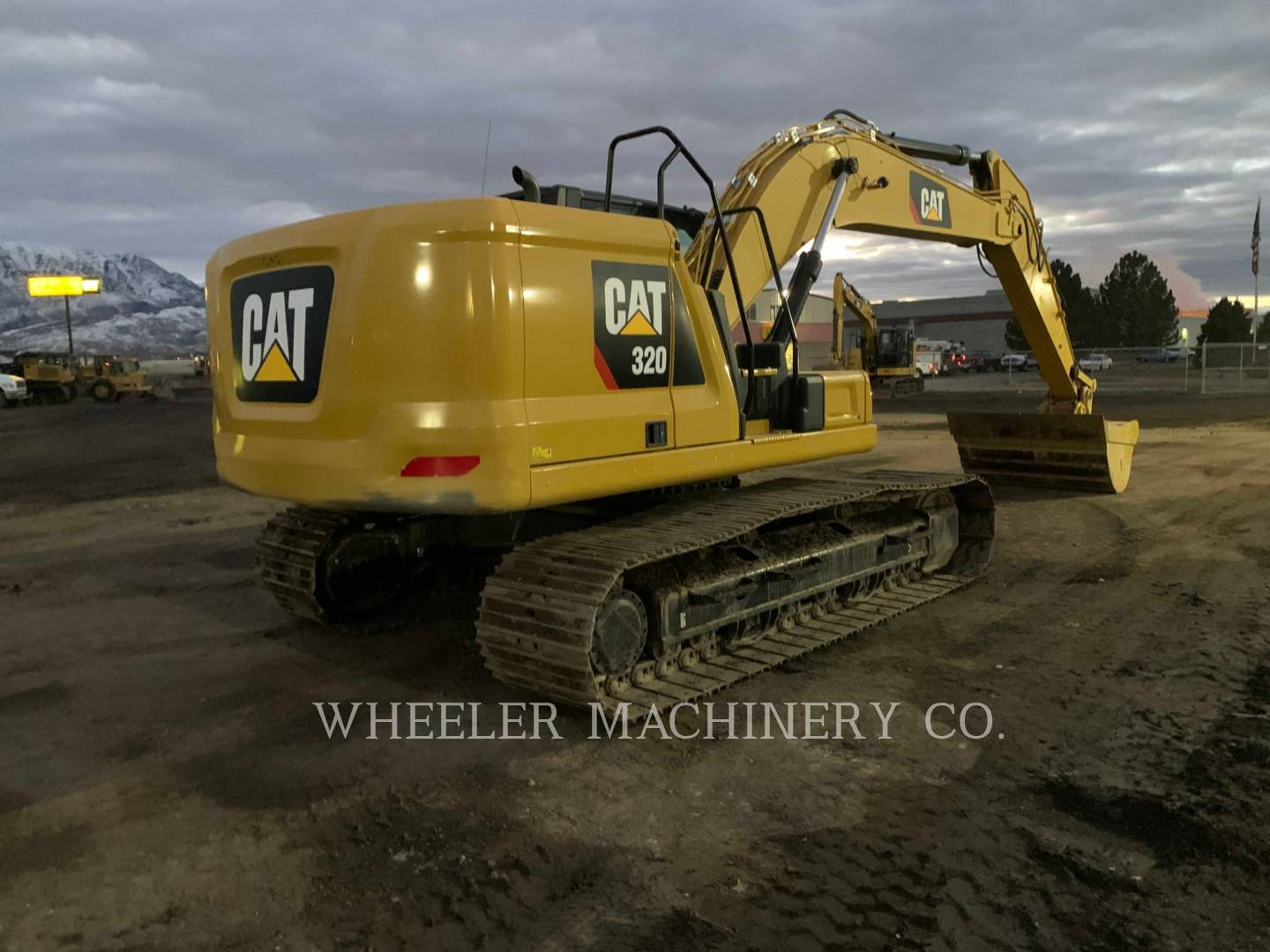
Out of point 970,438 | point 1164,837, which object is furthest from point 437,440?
point 970,438

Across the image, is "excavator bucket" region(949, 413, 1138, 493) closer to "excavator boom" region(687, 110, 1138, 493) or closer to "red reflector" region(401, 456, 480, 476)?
"excavator boom" region(687, 110, 1138, 493)

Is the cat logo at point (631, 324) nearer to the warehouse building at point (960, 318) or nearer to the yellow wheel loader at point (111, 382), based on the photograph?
the yellow wheel loader at point (111, 382)

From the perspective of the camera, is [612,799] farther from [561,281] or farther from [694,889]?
[561,281]

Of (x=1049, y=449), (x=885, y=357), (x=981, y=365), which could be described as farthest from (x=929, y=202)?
(x=981, y=365)

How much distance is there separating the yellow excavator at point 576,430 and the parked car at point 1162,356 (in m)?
59.3

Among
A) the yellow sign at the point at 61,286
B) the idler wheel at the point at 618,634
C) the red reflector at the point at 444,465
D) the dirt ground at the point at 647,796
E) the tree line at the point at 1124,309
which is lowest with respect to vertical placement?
the dirt ground at the point at 647,796

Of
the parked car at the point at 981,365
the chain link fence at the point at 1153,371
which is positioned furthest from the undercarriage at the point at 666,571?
the parked car at the point at 981,365

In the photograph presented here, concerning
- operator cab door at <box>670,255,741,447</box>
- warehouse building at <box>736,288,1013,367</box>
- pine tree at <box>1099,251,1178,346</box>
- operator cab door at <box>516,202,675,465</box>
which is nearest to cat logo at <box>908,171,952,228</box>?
operator cab door at <box>670,255,741,447</box>

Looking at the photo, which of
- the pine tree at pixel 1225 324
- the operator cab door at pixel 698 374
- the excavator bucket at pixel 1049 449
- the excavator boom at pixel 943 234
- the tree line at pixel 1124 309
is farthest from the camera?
the tree line at pixel 1124 309

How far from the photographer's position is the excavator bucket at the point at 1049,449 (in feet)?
33.5

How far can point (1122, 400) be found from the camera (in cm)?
2744

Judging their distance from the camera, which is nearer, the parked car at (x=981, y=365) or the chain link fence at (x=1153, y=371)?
the chain link fence at (x=1153, y=371)

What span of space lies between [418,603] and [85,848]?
9.52 feet

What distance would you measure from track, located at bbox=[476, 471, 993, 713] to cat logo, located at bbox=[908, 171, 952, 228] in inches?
123
